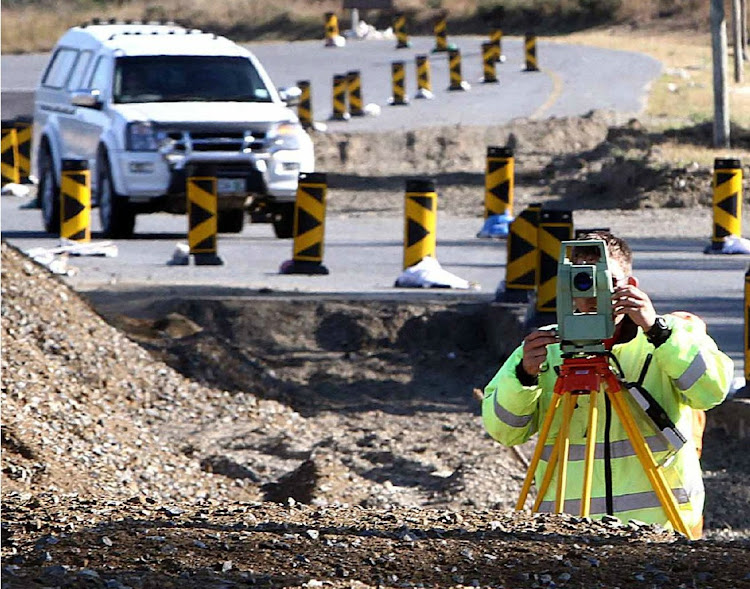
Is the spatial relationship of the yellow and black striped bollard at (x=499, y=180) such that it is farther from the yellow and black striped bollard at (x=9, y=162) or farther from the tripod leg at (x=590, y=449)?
the tripod leg at (x=590, y=449)

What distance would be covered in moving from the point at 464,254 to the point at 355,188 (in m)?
6.90

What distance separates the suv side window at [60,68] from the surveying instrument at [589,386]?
46.9ft

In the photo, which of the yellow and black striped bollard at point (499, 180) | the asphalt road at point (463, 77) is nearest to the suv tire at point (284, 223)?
the yellow and black striped bollard at point (499, 180)

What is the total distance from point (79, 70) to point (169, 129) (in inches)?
88.3

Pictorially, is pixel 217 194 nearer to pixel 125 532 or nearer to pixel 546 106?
pixel 125 532

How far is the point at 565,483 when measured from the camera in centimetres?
482

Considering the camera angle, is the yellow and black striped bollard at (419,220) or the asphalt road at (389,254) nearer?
the asphalt road at (389,254)

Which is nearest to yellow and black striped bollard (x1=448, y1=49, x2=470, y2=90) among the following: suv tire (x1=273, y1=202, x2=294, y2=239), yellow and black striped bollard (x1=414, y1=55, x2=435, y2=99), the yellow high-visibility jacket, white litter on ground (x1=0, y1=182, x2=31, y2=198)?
yellow and black striped bollard (x1=414, y1=55, x2=435, y2=99)

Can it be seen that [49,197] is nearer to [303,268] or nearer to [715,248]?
[303,268]

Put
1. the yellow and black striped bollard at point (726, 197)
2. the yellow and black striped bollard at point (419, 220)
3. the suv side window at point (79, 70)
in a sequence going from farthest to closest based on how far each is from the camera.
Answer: the suv side window at point (79, 70), the yellow and black striped bollard at point (726, 197), the yellow and black striped bollard at point (419, 220)

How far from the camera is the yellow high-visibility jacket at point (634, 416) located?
4777mm

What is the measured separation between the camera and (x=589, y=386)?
4590 mm

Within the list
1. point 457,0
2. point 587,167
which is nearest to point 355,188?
point 587,167

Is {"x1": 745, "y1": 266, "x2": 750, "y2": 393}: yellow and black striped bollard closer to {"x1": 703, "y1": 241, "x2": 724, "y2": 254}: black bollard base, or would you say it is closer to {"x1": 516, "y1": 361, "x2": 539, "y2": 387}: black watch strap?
{"x1": 516, "y1": 361, "x2": 539, "y2": 387}: black watch strap
